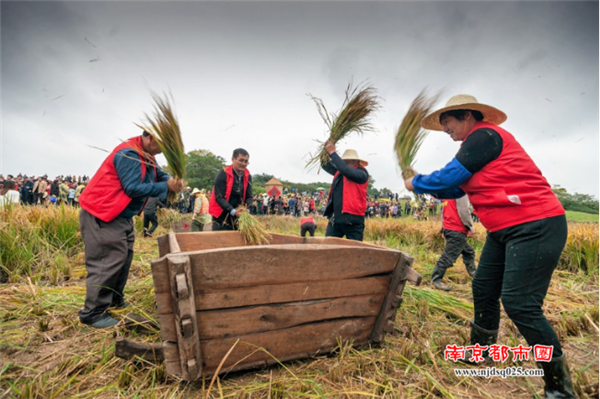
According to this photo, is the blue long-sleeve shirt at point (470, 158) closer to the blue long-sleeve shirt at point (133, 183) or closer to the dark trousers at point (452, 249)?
the blue long-sleeve shirt at point (133, 183)

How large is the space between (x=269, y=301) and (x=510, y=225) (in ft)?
5.36

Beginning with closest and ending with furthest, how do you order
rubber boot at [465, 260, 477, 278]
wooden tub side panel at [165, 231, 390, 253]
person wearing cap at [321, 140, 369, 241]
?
wooden tub side panel at [165, 231, 390, 253]
person wearing cap at [321, 140, 369, 241]
rubber boot at [465, 260, 477, 278]

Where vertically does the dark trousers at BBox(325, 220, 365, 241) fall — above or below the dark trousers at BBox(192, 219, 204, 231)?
above

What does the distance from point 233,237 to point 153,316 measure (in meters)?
1.04

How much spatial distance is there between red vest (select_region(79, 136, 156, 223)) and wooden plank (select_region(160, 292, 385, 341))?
1.42 metres

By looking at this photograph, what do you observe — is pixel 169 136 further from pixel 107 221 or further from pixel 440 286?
pixel 440 286

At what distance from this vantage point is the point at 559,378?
1.69m

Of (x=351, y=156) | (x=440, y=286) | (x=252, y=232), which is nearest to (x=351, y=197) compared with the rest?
(x=351, y=156)

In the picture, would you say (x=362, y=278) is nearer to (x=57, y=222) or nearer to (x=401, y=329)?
(x=401, y=329)

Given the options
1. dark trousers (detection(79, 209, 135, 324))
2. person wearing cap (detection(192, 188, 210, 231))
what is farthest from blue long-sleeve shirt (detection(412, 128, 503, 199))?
person wearing cap (detection(192, 188, 210, 231))

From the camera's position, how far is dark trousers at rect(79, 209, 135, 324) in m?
2.37

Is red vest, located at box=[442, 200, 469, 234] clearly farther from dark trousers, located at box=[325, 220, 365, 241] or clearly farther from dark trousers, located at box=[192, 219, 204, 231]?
dark trousers, located at box=[192, 219, 204, 231]

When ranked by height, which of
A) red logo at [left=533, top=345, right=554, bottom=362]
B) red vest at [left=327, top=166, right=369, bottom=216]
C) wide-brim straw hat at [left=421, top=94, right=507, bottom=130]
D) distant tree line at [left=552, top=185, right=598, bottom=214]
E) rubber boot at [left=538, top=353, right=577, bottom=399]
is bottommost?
distant tree line at [left=552, top=185, right=598, bottom=214]

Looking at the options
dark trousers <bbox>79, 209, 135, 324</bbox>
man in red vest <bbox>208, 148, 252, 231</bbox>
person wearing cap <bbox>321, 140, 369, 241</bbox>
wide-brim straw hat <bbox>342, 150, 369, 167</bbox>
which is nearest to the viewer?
dark trousers <bbox>79, 209, 135, 324</bbox>
